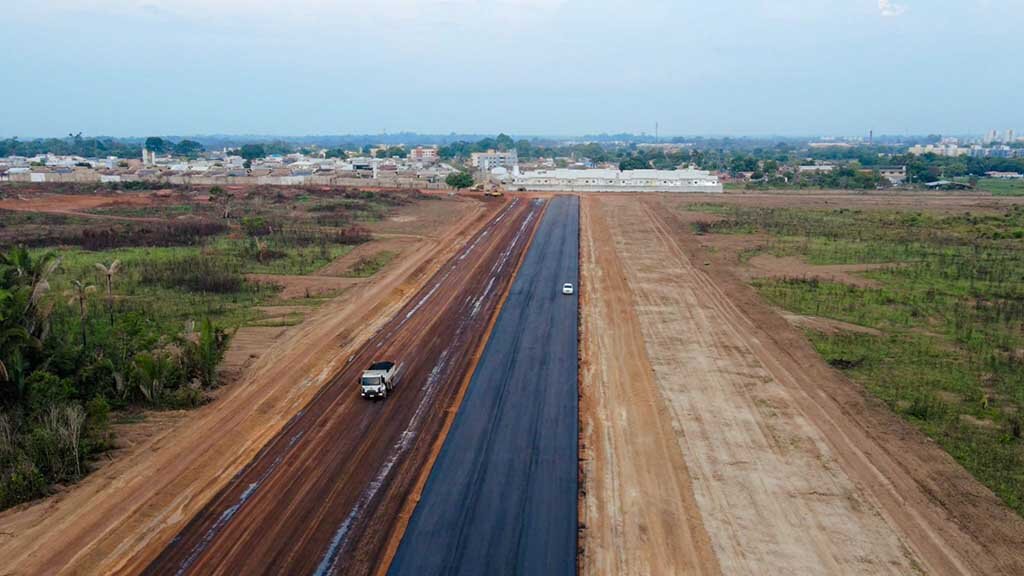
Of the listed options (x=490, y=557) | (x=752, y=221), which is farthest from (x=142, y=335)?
(x=752, y=221)

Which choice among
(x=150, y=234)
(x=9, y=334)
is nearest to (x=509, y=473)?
(x=9, y=334)

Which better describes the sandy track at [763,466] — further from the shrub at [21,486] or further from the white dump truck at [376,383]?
the shrub at [21,486]

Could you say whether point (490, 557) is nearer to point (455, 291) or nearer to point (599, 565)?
point (599, 565)

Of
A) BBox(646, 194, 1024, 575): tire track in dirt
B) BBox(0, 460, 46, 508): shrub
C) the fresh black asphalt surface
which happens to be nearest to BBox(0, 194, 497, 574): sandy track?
BBox(0, 460, 46, 508): shrub

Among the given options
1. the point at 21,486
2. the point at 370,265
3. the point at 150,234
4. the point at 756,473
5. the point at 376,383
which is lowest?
the point at 756,473

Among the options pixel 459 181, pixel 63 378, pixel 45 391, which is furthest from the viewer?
pixel 459 181

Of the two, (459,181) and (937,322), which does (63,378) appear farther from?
(459,181)
